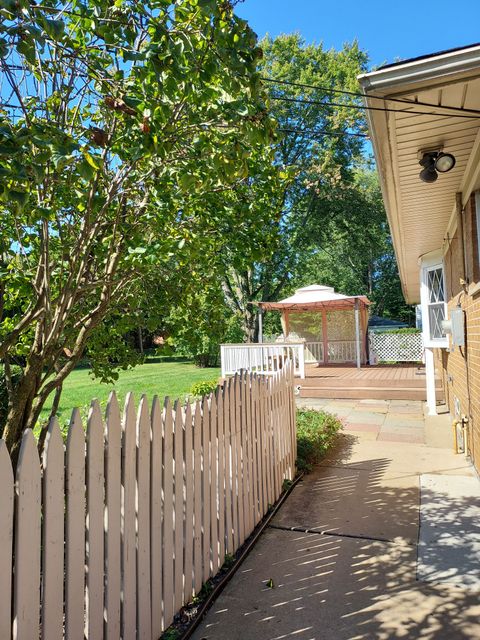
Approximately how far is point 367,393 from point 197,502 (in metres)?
8.72

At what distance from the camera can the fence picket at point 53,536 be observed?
5.28ft

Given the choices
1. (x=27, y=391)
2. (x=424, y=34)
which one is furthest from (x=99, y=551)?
(x=424, y=34)

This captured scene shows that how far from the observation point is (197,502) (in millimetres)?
2713

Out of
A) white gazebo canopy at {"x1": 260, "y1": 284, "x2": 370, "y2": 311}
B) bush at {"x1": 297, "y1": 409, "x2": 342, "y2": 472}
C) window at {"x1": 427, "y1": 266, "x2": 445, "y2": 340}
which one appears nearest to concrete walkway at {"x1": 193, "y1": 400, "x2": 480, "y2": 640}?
bush at {"x1": 297, "y1": 409, "x2": 342, "y2": 472}

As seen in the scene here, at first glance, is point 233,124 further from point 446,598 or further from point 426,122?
point 446,598

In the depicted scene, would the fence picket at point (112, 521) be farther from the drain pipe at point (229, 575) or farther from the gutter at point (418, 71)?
the gutter at point (418, 71)

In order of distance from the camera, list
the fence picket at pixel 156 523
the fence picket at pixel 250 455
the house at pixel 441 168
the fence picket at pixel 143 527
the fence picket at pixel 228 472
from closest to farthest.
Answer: the fence picket at pixel 143 527 < the fence picket at pixel 156 523 < the house at pixel 441 168 < the fence picket at pixel 228 472 < the fence picket at pixel 250 455

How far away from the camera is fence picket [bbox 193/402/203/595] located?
8.80ft

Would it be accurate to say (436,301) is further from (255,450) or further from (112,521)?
(112,521)

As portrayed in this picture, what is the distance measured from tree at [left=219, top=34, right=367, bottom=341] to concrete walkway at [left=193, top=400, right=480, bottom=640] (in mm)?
15314

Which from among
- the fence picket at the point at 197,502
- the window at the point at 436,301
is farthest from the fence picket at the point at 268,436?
the window at the point at 436,301

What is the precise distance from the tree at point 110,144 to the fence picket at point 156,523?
3.48ft

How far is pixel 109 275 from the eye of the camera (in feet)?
10.6

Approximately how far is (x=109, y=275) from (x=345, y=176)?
1940 cm
